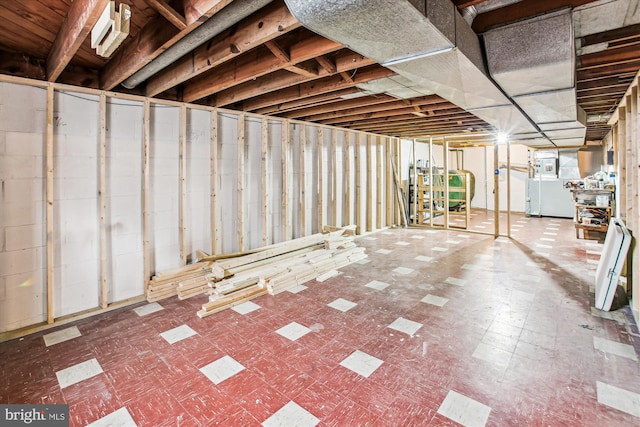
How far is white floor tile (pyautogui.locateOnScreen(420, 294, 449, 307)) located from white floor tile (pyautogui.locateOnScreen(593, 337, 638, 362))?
121 cm

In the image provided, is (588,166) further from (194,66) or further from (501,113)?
(194,66)

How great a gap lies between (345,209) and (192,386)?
15.5 feet


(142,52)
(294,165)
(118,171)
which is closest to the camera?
(142,52)

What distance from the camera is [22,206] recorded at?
2.69 m

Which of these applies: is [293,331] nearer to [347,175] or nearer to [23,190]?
[23,190]

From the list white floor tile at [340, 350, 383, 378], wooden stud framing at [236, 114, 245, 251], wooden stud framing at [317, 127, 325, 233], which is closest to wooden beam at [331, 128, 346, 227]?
wooden stud framing at [317, 127, 325, 233]

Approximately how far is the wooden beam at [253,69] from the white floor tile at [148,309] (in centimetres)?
234

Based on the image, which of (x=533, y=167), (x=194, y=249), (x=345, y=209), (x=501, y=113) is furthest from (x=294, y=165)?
(x=533, y=167)

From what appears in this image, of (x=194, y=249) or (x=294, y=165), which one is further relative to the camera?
(x=294, y=165)

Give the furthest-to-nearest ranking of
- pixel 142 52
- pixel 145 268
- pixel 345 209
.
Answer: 1. pixel 345 209
2. pixel 145 268
3. pixel 142 52

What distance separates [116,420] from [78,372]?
2.33 ft

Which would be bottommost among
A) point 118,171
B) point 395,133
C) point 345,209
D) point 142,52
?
point 345,209

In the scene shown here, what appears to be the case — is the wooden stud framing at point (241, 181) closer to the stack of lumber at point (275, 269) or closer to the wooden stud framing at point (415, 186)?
the stack of lumber at point (275, 269)

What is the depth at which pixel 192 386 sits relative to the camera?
1984 millimetres
